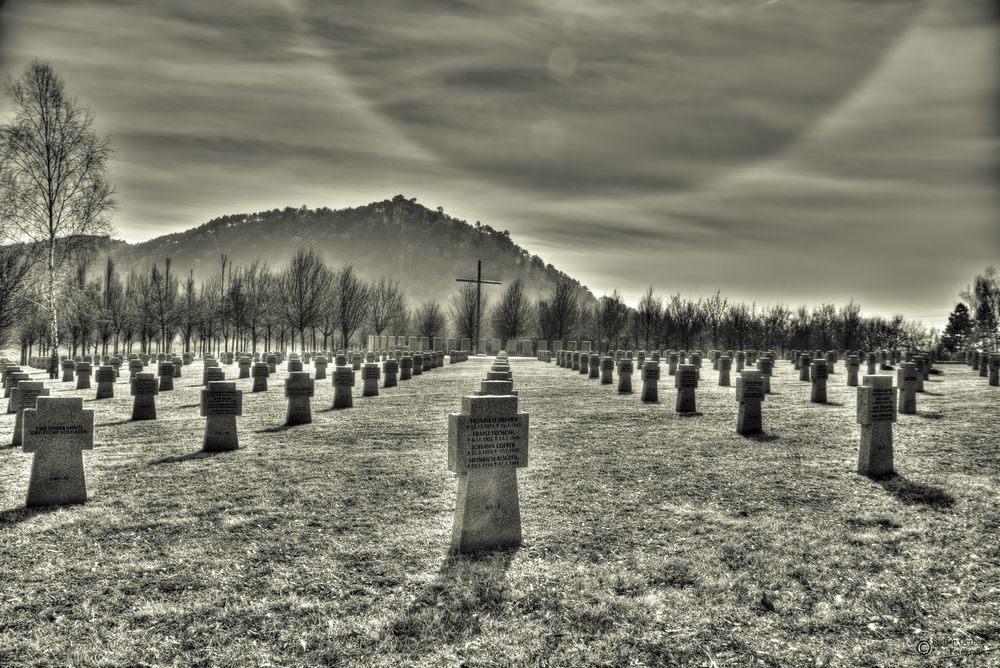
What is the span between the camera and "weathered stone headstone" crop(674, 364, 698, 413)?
13945mm

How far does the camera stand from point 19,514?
6.03 meters

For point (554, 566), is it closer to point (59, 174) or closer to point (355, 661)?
point (355, 661)

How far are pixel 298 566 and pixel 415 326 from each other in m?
73.6

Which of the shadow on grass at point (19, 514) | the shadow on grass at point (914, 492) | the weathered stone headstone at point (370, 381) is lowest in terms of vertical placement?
the shadow on grass at point (19, 514)

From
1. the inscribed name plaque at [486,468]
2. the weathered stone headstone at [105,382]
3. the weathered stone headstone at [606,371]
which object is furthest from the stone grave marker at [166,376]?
the inscribed name plaque at [486,468]

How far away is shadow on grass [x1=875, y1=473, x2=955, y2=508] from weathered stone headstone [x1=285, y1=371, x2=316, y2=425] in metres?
9.92

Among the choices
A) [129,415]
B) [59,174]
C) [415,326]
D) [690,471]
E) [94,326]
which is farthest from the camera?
[415,326]

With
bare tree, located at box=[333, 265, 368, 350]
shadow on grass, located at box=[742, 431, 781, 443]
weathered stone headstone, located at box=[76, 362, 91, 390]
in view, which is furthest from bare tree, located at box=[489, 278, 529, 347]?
shadow on grass, located at box=[742, 431, 781, 443]

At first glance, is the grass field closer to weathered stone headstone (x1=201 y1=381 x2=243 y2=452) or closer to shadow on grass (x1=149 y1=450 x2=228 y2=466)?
shadow on grass (x1=149 y1=450 x2=228 y2=466)

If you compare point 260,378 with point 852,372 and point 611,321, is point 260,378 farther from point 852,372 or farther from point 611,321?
point 611,321

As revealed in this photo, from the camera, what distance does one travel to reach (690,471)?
8.03 metres

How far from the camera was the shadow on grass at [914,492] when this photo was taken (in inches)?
254

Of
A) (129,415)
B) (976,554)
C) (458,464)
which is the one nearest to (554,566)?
(458,464)

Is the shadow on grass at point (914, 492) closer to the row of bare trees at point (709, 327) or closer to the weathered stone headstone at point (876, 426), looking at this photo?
the weathered stone headstone at point (876, 426)
